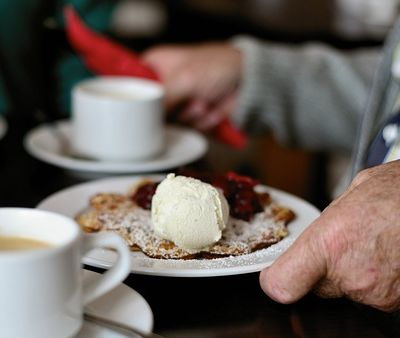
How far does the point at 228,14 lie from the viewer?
270 cm

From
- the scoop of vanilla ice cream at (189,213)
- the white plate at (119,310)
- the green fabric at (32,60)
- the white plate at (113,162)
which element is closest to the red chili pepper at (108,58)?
the white plate at (113,162)

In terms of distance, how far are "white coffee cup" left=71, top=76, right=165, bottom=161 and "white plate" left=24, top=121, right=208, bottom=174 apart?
1cm

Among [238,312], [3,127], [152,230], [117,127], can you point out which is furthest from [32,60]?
[238,312]

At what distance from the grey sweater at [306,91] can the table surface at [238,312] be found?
76 cm

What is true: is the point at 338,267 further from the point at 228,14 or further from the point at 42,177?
the point at 228,14

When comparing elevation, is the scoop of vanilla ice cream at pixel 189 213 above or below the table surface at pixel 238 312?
above

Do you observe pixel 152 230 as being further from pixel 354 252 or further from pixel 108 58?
pixel 108 58

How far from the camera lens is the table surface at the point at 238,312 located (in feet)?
2.02

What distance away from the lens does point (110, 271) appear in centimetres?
58

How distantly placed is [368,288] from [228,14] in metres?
2.18

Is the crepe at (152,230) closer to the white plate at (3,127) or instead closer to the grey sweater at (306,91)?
the white plate at (3,127)

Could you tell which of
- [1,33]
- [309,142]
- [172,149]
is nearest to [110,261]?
[172,149]

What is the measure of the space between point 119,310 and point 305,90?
928 millimetres

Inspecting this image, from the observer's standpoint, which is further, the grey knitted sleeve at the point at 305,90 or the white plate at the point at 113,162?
the grey knitted sleeve at the point at 305,90
